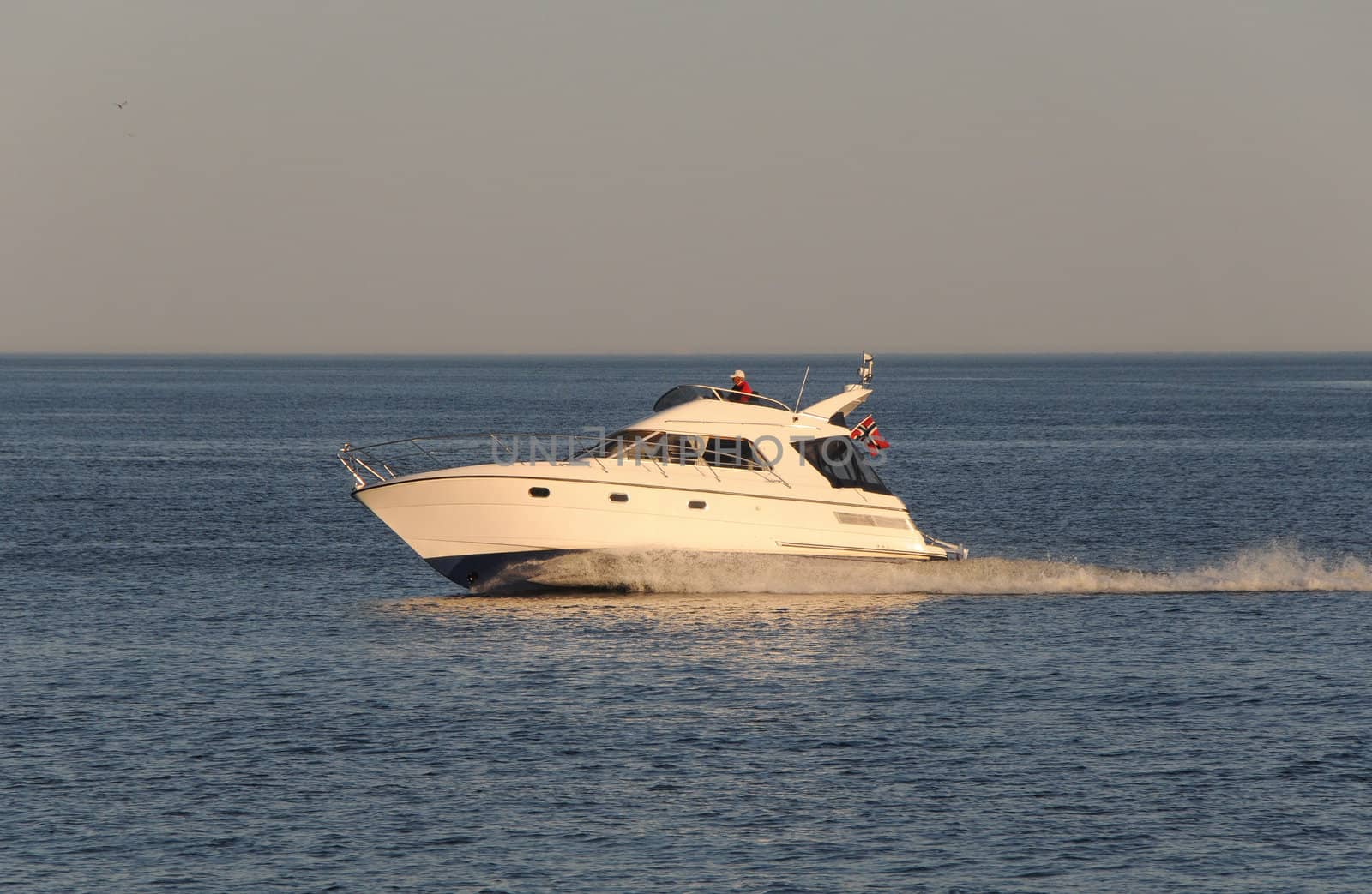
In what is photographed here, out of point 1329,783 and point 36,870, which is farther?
point 1329,783

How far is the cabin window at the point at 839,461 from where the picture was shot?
102ft

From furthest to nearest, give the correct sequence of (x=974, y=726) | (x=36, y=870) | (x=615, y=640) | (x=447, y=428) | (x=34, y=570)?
1. (x=447, y=428)
2. (x=34, y=570)
3. (x=615, y=640)
4. (x=974, y=726)
5. (x=36, y=870)

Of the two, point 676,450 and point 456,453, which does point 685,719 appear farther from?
point 456,453

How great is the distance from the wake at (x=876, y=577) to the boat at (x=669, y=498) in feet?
0.63

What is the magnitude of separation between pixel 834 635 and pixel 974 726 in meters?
6.26

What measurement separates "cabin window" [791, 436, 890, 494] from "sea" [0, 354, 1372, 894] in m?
1.75

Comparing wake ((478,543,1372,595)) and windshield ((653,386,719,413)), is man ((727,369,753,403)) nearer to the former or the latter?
windshield ((653,386,719,413))

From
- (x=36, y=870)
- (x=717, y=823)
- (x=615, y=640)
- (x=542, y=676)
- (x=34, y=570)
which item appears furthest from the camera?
(x=34, y=570)

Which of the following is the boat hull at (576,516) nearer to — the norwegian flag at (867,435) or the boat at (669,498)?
the boat at (669,498)

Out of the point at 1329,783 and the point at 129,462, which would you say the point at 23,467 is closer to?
the point at 129,462

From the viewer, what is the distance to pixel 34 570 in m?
36.4

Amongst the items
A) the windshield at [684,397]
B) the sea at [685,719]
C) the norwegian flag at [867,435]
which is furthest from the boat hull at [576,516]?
the norwegian flag at [867,435]

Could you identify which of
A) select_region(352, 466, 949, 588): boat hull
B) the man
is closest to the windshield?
the man

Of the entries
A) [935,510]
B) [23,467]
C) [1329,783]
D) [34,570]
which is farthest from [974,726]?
[23,467]
